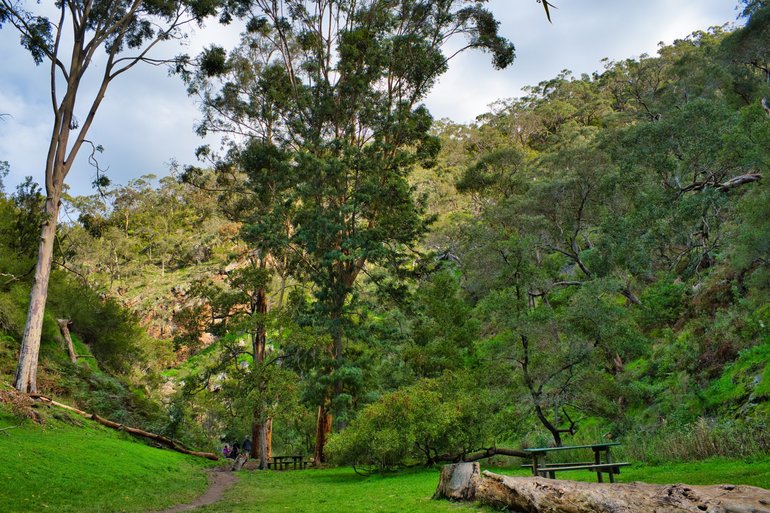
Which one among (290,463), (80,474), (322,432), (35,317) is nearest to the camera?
(80,474)

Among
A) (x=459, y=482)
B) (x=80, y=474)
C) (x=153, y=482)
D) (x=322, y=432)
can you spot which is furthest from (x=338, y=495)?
(x=322, y=432)

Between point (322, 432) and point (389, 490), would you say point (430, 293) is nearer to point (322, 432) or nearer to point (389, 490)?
point (322, 432)

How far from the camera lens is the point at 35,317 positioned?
1486cm

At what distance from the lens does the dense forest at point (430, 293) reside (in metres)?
15.6

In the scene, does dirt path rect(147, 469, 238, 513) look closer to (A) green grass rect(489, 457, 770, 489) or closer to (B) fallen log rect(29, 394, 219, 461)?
(B) fallen log rect(29, 394, 219, 461)

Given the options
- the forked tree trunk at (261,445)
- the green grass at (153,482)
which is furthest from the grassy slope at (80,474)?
the forked tree trunk at (261,445)

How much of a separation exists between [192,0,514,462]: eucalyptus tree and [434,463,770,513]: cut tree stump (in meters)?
13.6

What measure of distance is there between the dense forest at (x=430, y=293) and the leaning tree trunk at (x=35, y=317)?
509 mm

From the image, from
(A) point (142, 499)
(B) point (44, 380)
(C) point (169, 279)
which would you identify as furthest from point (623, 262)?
(C) point (169, 279)

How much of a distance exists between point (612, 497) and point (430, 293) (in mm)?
17613

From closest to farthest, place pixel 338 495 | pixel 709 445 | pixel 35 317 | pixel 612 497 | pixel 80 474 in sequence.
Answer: pixel 612 497, pixel 80 474, pixel 709 445, pixel 338 495, pixel 35 317

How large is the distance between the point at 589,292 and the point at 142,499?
48.8 ft

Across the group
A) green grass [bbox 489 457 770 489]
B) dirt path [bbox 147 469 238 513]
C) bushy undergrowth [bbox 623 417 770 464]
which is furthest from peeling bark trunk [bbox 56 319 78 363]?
bushy undergrowth [bbox 623 417 770 464]

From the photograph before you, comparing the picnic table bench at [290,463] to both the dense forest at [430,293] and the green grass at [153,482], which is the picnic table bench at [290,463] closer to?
the dense forest at [430,293]
